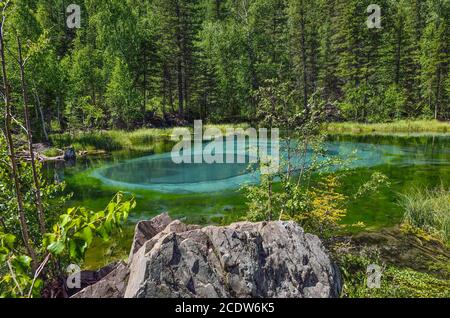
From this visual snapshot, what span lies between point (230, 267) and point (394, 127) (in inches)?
1756

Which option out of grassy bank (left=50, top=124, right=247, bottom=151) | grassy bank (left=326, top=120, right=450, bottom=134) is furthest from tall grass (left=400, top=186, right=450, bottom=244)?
grassy bank (left=326, top=120, right=450, bottom=134)

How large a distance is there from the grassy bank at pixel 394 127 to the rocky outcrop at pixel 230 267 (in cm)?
4096

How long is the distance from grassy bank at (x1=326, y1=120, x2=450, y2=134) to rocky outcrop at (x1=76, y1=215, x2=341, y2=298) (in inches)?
1613

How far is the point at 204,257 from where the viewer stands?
18.0ft

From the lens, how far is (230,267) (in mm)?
5539

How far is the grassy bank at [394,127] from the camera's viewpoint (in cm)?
4400

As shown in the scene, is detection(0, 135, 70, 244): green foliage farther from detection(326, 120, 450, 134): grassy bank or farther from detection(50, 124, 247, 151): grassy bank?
detection(326, 120, 450, 134): grassy bank

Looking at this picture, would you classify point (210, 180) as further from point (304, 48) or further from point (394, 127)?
point (304, 48)

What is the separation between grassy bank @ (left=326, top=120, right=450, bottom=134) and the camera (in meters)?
44.0

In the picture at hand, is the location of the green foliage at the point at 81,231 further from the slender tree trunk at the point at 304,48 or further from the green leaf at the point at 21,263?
the slender tree trunk at the point at 304,48

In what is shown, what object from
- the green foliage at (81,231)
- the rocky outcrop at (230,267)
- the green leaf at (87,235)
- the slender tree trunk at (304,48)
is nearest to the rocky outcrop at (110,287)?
the rocky outcrop at (230,267)
